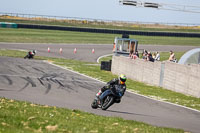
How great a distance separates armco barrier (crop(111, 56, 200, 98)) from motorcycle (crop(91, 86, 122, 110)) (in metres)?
8.30

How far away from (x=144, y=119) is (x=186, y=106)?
19.6ft

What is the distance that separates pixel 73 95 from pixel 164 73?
26.9ft

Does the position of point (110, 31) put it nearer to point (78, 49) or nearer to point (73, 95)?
point (78, 49)

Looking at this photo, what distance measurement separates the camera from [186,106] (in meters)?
21.1

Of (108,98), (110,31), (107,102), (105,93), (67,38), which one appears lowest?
(67,38)

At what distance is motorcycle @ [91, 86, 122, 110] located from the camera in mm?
16609

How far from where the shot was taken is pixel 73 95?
2161cm

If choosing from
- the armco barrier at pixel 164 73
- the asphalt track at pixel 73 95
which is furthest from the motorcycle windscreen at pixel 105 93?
the armco barrier at pixel 164 73

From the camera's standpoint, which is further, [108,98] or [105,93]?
[108,98]

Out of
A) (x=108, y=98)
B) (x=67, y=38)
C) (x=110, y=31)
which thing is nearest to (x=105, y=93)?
(x=108, y=98)

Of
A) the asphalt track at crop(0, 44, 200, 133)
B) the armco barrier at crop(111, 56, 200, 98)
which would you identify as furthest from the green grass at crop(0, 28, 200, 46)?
the armco barrier at crop(111, 56, 200, 98)

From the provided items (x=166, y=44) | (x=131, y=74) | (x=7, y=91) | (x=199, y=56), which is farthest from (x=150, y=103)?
(x=166, y=44)

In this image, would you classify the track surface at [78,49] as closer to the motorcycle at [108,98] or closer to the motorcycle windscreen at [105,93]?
the motorcycle at [108,98]

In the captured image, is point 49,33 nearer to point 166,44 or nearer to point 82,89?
point 166,44
